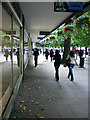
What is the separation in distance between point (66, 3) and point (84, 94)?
362 centimetres

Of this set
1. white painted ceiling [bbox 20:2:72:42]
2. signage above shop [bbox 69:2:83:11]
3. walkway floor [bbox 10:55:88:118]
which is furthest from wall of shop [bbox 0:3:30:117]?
signage above shop [bbox 69:2:83:11]

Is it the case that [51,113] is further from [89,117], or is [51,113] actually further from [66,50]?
[66,50]

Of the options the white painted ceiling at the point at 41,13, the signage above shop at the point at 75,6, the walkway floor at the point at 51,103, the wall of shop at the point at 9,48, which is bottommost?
the walkway floor at the point at 51,103

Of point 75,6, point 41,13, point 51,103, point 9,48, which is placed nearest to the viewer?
point 51,103

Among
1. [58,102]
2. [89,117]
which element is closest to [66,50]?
[58,102]

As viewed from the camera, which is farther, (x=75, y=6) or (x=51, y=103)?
(x=75, y=6)

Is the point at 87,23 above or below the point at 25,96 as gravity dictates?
above

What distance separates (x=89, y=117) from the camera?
4.19 meters

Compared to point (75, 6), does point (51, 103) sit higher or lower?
lower

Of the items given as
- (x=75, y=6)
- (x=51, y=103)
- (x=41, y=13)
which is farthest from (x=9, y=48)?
(x=41, y=13)

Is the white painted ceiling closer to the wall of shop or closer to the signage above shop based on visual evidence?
the wall of shop

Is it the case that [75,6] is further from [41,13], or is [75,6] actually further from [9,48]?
[41,13]

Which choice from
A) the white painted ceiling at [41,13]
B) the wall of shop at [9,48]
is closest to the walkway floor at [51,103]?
the wall of shop at [9,48]

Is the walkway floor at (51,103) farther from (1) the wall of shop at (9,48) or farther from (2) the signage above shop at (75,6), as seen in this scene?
(2) the signage above shop at (75,6)
